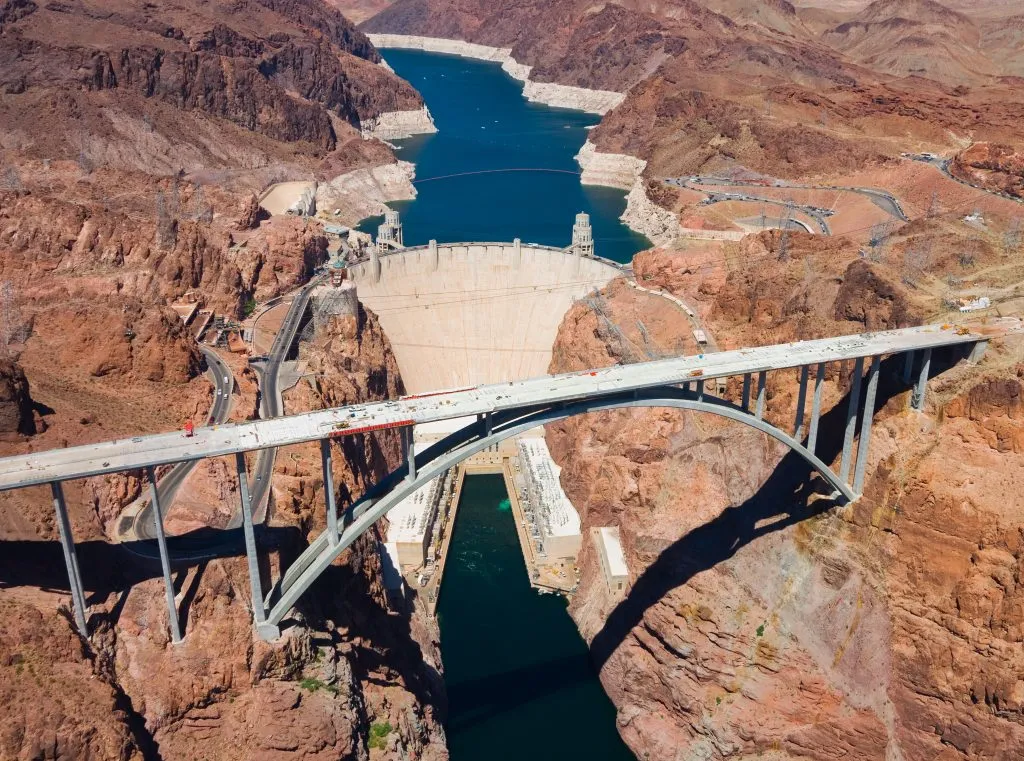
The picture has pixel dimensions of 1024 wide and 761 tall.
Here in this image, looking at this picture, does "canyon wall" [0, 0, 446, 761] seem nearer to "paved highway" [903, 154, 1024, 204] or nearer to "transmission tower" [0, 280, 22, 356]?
"transmission tower" [0, 280, 22, 356]

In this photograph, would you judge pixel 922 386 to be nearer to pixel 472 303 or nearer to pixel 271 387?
pixel 271 387

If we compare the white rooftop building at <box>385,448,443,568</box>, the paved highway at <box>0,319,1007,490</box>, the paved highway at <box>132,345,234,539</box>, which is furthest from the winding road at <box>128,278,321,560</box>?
the white rooftop building at <box>385,448,443,568</box>

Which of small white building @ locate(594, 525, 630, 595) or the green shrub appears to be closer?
the green shrub

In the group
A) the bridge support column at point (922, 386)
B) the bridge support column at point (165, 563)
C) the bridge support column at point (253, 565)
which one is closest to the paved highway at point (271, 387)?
the bridge support column at point (253, 565)

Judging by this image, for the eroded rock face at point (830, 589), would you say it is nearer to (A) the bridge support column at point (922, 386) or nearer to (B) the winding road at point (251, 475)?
(A) the bridge support column at point (922, 386)

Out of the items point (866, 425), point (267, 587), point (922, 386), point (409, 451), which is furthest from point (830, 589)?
point (267, 587)

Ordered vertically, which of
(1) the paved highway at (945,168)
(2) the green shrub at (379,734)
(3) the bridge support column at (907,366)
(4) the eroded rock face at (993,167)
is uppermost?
(3) the bridge support column at (907,366)

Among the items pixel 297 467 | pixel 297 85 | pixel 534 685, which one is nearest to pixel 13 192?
pixel 297 467
